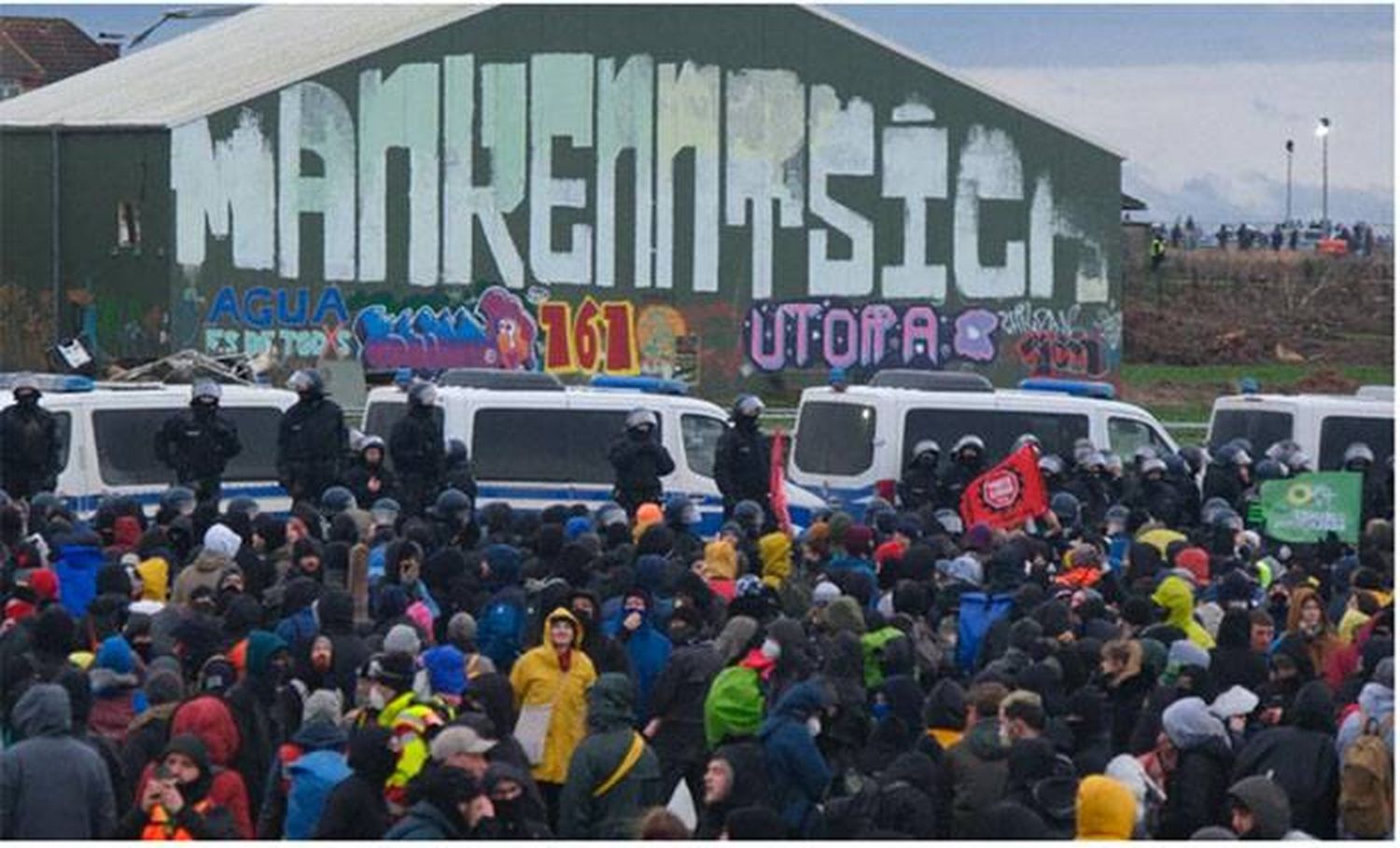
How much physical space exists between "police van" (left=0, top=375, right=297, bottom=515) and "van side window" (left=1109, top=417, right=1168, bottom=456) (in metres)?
6.45

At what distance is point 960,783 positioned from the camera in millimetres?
12414

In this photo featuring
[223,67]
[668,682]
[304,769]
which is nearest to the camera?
[304,769]

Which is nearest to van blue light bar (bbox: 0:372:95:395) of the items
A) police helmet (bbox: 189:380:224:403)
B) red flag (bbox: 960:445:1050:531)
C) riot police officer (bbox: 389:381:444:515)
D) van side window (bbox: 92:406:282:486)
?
van side window (bbox: 92:406:282:486)

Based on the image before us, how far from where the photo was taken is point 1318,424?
27.6 m

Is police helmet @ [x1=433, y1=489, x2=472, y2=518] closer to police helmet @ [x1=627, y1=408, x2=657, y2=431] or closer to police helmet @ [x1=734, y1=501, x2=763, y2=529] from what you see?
police helmet @ [x1=734, y1=501, x2=763, y2=529]

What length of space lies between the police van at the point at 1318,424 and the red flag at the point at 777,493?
5.15 meters

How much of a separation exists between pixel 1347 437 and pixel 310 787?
16876mm

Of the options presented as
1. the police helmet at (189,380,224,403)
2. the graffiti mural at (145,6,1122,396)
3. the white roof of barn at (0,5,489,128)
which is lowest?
the police helmet at (189,380,224,403)

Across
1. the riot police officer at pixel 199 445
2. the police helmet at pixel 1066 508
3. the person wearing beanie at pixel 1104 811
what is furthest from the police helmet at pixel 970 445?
the person wearing beanie at pixel 1104 811

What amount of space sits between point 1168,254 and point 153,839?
7082 centimetres

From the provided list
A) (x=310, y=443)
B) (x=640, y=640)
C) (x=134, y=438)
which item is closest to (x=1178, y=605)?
(x=640, y=640)

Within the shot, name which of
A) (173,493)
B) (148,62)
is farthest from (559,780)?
(148,62)

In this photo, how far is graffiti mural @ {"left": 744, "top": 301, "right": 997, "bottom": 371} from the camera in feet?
175

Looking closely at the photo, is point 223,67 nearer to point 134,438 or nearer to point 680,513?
point 134,438
